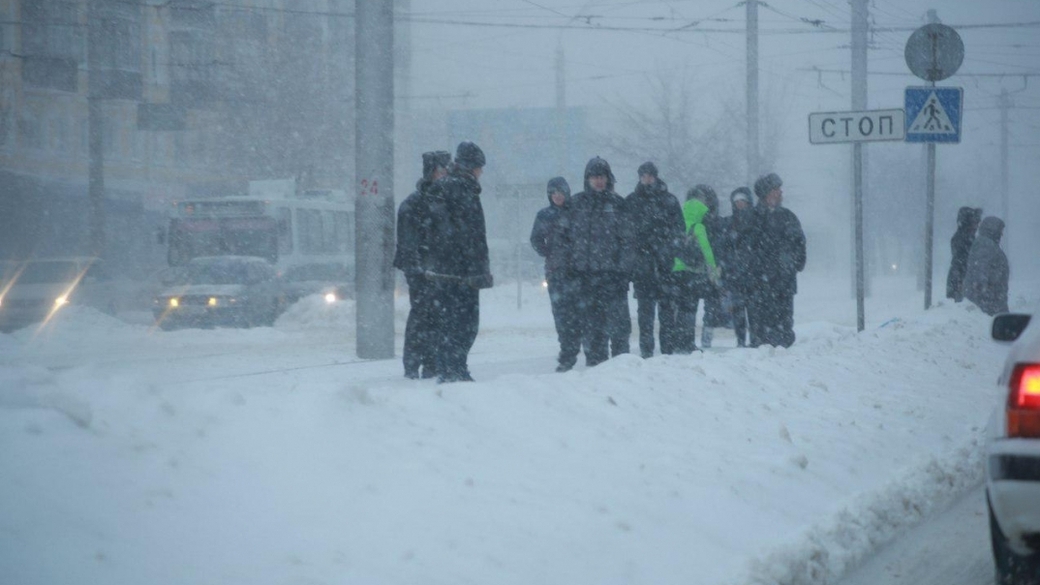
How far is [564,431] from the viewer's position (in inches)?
226

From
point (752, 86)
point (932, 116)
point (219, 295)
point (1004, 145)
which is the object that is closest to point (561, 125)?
point (1004, 145)

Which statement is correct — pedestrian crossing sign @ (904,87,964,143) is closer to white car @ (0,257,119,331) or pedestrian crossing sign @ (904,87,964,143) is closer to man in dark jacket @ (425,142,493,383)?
man in dark jacket @ (425,142,493,383)

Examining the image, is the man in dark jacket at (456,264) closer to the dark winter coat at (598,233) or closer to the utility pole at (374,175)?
the dark winter coat at (598,233)

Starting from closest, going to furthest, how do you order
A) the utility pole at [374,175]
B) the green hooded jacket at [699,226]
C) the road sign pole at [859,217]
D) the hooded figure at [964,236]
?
the green hooded jacket at [699,226]
the road sign pole at [859,217]
the utility pole at [374,175]
the hooded figure at [964,236]

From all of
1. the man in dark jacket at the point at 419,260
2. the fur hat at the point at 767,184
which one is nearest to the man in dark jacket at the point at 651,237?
the fur hat at the point at 767,184

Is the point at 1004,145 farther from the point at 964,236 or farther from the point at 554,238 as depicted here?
the point at 554,238

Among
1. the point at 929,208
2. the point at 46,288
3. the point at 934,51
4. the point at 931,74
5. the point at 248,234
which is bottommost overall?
the point at 46,288

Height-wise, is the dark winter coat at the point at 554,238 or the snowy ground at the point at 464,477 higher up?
the dark winter coat at the point at 554,238

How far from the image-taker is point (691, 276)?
12.2 metres

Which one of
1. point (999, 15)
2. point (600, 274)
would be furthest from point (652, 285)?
point (999, 15)

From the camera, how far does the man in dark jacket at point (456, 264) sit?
905cm

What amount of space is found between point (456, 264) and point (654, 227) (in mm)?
2567

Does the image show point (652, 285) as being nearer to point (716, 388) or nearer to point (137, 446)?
point (716, 388)

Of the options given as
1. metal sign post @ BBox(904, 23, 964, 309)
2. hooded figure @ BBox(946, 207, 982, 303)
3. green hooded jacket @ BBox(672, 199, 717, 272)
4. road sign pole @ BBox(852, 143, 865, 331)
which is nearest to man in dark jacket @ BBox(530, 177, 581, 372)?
green hooded jacket @ BBox(672, 199, 717, 272)
